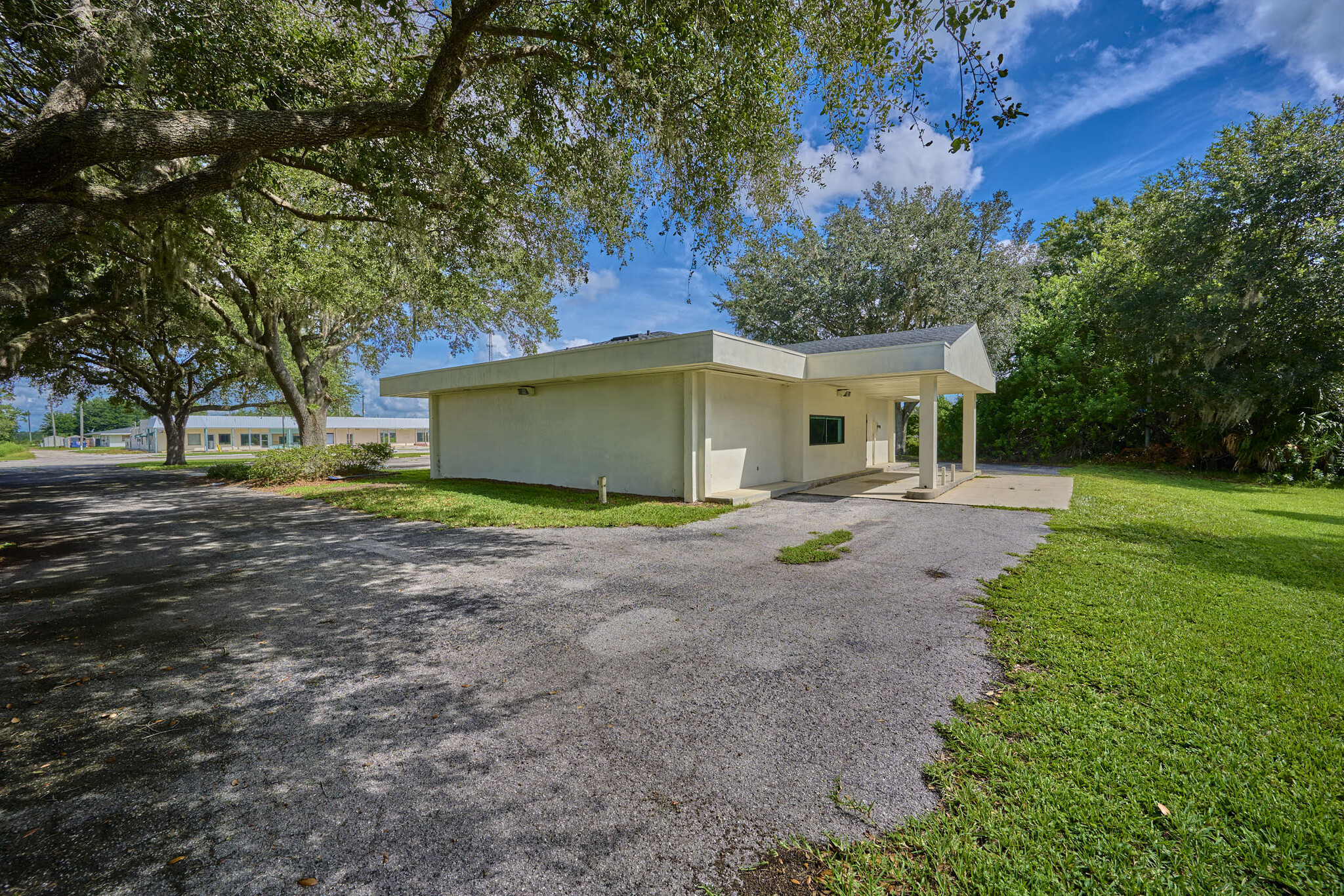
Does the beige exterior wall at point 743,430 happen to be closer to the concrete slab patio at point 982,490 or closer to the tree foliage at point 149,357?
the concrete slab patio at point 982,490

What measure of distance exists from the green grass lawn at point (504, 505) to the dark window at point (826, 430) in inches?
186

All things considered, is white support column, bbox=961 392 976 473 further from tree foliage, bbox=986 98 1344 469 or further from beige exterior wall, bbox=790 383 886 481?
tree foliage, bbox=986 98 1344 469

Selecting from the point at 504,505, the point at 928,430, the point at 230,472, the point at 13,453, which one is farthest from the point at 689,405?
the point at 13,453

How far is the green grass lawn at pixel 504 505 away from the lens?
8.96 m

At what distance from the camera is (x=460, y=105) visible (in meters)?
6.46

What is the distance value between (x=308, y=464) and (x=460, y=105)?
43.3ft

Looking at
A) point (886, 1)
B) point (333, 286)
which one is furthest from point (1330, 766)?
point (333, 286)

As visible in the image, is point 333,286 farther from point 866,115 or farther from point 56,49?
point 866,115

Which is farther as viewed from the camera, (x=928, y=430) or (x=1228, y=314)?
(x=1228, y=314)

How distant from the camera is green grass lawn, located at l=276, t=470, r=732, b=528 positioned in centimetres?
896

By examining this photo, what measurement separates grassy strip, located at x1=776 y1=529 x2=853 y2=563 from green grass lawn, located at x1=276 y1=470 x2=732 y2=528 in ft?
7.46

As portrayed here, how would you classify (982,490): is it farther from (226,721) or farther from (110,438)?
(110,438)

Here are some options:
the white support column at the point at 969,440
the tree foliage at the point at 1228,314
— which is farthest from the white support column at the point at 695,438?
the tree foliage at the point at 1228,314

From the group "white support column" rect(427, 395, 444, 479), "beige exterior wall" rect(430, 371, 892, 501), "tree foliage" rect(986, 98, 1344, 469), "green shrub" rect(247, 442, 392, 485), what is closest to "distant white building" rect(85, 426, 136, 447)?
"green shrub" rect(247, 442, 392, 485)
